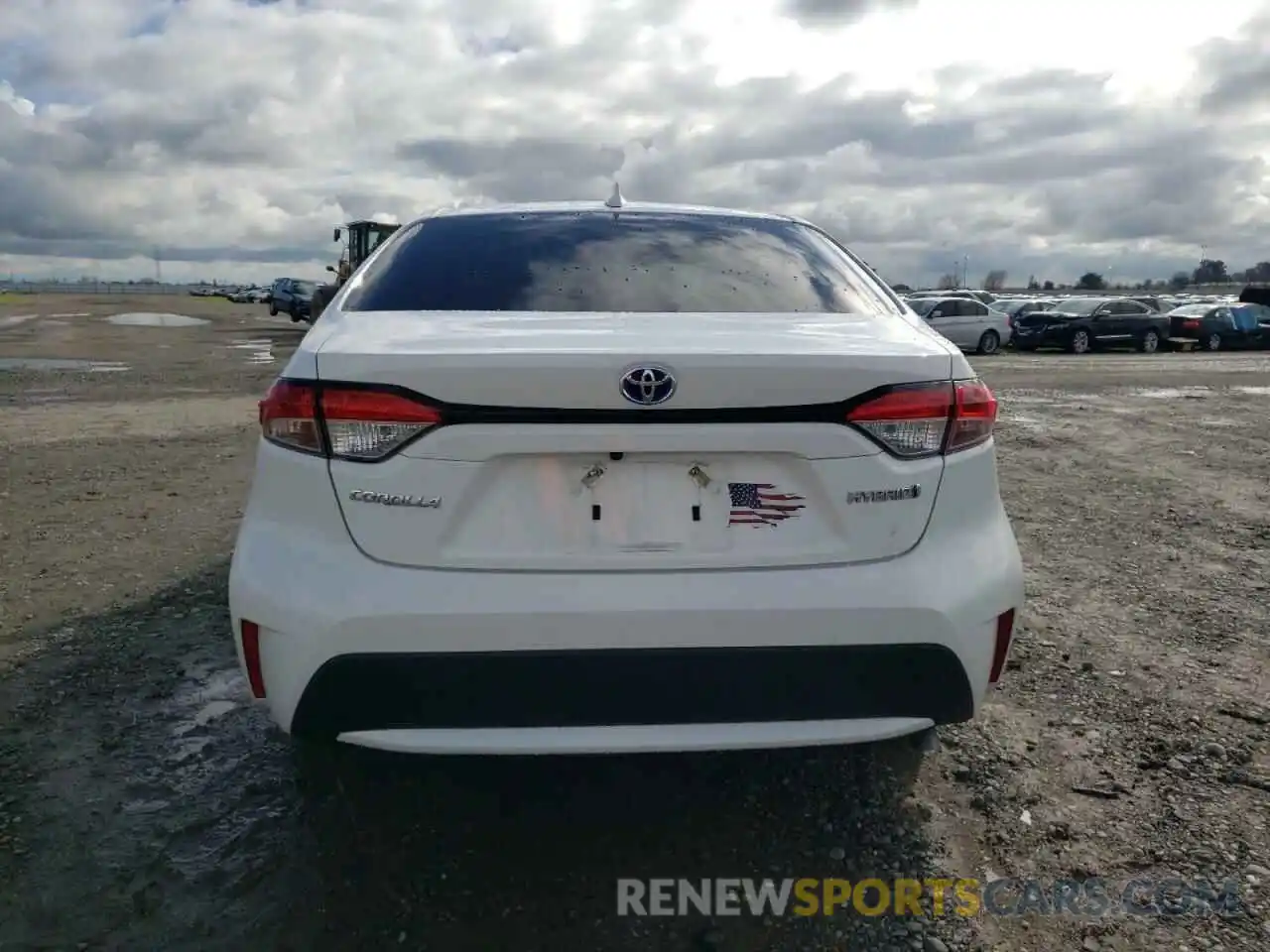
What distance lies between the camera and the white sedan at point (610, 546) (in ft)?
7.41

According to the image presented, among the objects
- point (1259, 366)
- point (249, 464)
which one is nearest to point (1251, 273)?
point (1259, 366)

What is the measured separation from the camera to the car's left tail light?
7.43 feet

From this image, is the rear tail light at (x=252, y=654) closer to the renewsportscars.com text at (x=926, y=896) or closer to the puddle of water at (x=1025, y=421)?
the renewsportscars.com text at (x=926, y=896)

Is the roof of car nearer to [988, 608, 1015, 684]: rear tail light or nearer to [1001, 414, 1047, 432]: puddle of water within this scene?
[988, 608, 1015, 684]: rear tail light

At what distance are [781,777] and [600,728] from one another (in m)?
1.00

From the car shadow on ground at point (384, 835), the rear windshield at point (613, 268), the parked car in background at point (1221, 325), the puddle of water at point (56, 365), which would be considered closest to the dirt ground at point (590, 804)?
the car shadow on ground at point (384, 835)

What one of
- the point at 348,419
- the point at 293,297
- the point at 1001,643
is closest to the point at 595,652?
the point at 348,419

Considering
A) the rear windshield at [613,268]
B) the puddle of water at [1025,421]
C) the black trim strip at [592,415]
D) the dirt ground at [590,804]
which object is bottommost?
the puddle of water at [1025,421]

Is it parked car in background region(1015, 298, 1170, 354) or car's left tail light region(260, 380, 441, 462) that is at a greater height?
car's left tail light region(260, 380, 441, 462)

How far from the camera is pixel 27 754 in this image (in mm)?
3189

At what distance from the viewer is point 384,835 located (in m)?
2.77

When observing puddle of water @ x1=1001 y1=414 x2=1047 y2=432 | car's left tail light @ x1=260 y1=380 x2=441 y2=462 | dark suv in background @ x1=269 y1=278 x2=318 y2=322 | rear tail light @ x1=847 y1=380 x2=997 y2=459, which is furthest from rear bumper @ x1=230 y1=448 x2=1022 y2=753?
dark suv in background @ x1=269 y1=278 x2=318 y2=322

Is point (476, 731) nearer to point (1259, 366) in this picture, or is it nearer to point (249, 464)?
point (249, 464)

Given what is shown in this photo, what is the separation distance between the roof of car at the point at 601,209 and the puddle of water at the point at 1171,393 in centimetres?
1289
